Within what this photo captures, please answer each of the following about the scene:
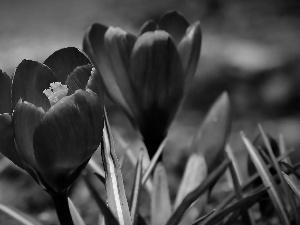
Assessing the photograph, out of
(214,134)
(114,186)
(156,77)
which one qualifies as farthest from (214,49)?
(114,186)

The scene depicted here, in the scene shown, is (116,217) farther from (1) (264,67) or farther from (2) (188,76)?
(1) (264,67)

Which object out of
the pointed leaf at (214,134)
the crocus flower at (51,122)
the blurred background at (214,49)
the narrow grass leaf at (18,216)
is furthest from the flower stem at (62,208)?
the blurred background at (214,49)

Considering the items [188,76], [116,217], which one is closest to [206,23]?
[188,76]

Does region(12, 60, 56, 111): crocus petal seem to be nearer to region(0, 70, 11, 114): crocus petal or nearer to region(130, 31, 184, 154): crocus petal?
region(0, 70, 11, 114): crocus petal

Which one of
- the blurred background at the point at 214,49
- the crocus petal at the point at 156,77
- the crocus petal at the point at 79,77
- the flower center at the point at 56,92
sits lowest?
the blurred background at the point at 214,49

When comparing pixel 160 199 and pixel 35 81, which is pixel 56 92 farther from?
pixel 160 199

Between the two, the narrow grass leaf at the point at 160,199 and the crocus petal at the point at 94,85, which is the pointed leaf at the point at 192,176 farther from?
the crocus petal at the point at 94,85

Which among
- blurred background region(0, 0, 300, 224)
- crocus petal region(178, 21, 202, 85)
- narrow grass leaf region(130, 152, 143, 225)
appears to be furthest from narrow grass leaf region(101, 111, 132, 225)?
blurred background region(0, 0, 300, 224)
